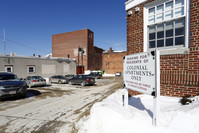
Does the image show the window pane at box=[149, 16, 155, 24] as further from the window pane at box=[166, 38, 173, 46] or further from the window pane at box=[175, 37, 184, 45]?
the window pane at box=[175, 37, 184, 45]

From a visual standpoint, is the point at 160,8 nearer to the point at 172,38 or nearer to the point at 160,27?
the point at 160,27

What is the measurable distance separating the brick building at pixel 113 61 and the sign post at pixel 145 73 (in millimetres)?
34632

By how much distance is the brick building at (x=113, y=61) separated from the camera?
37.8 meters

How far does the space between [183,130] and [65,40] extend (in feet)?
153

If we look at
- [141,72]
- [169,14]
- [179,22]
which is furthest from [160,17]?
[141,72]

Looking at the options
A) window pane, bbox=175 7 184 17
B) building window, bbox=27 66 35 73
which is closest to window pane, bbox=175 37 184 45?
window pane, bbox=175 7 184 17

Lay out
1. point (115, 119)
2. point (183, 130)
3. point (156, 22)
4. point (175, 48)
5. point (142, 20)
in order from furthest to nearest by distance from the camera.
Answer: point (142, 20) → point (156, 22) → point (175, 48) → point (115, 119) → point (183, 130)

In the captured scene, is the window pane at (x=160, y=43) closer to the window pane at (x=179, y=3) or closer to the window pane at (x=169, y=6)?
the window pane at (x=169, y=6)

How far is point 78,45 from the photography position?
4078 cm

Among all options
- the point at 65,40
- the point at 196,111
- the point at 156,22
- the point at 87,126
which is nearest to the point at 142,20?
the point at 156,22

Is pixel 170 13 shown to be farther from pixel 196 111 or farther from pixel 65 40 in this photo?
pixel 65 40

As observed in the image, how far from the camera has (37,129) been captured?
3252 millimetres

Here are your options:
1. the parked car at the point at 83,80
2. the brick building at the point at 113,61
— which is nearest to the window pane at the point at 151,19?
the parked car at the point at 83,80

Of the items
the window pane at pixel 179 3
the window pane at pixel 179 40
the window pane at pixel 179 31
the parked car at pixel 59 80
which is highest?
the window pane at pixel 179 3
